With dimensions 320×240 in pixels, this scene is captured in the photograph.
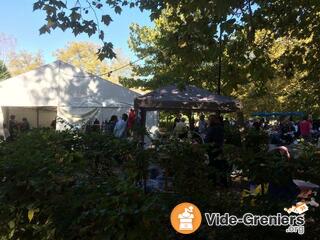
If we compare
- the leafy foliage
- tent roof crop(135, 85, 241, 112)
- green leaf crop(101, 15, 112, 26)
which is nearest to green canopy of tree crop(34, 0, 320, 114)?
green leaf crop(101, 15, 112, 26)

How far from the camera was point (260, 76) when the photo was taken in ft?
27.3

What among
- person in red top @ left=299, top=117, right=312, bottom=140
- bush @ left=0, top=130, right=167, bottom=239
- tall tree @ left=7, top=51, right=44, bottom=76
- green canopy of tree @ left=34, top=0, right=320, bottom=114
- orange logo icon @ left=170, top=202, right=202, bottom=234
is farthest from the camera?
tall tree @ left=7, top=51, right=44, bottom=76

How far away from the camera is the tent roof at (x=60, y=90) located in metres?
21.0

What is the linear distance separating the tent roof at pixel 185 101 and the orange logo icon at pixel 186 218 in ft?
33.4

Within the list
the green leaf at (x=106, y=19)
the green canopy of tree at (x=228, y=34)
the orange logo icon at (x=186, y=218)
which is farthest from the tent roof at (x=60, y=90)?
the orange logo icon at (x=186, y=218)

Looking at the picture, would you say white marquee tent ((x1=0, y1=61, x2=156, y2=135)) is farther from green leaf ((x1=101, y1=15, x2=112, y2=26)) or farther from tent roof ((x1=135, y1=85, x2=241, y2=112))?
green leaf ((x1=101, y1=15, x2=112, y2=26))

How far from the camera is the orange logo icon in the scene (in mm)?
3471

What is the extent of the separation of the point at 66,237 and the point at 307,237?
1817mm

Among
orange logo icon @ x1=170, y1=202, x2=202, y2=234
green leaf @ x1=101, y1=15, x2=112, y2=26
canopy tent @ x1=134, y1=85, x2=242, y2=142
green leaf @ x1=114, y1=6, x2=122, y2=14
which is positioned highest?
A: green leaf @ x1=114, y1=6, x2=122, y2=14

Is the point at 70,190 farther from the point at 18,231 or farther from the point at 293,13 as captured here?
the point at 293,13

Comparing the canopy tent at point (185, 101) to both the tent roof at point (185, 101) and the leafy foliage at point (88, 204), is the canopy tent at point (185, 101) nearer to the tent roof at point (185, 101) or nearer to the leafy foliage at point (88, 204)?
the tent roof at point (185, 101)

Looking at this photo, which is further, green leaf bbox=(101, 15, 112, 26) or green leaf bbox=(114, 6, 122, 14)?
green leaf bbox=(114, 6, 122, 14)

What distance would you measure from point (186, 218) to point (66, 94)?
18485 mm

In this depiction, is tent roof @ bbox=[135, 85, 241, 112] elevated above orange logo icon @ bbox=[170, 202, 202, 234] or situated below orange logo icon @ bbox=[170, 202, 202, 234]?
above
